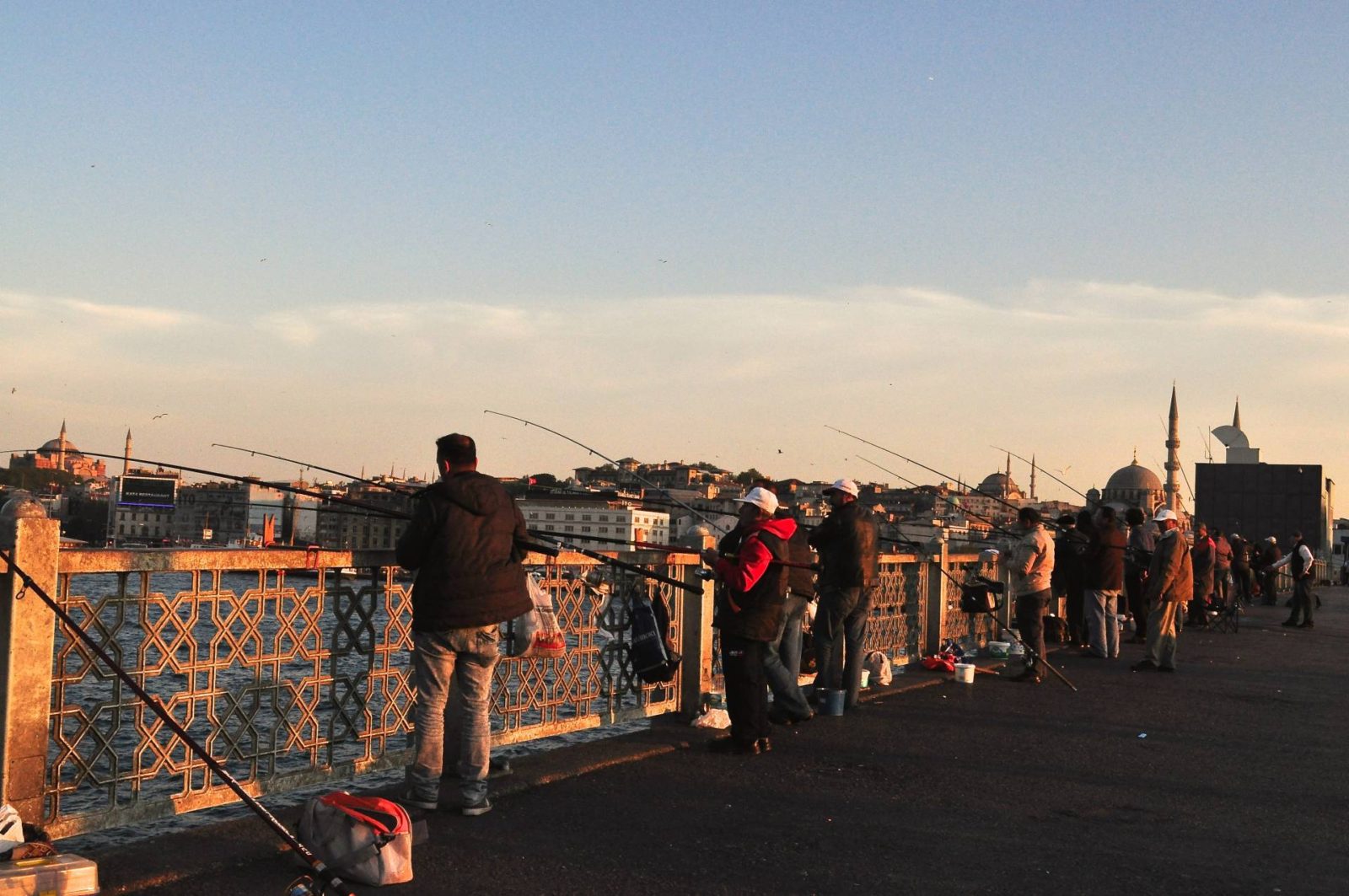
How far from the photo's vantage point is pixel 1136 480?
177000 millimetres

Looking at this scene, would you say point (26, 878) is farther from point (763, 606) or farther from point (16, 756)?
point (763, 606)

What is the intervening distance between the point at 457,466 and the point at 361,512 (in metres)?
1.57

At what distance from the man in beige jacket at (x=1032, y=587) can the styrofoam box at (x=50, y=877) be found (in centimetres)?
894

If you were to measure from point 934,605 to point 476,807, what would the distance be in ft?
25.9

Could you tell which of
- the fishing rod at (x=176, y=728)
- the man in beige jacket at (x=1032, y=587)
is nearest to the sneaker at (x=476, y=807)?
the fishing rod at (x=176, y=728)

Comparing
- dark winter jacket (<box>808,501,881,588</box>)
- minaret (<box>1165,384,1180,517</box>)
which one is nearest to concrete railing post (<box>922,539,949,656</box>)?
dark winter jacket (<box>808,501,881,588</box>)

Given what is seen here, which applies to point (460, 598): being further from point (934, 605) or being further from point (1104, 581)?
point (1104, 581)

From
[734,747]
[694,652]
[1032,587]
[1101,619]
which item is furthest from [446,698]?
[1101,619]

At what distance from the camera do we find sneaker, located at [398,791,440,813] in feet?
18.5

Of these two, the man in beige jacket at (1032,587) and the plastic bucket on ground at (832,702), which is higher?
the man in beige jacket at (1032,587)

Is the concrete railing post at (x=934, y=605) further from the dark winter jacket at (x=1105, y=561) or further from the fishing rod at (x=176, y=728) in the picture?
the fishing rod at (x=176, y=728)

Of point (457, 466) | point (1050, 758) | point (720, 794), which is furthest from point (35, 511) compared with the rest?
point (1050, 758)

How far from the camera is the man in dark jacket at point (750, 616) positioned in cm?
755

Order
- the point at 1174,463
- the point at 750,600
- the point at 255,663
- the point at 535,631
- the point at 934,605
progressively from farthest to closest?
the point at 1174,463
the point at 934,605
the point at 750,600
the point at 535,631
the point at 255,663
